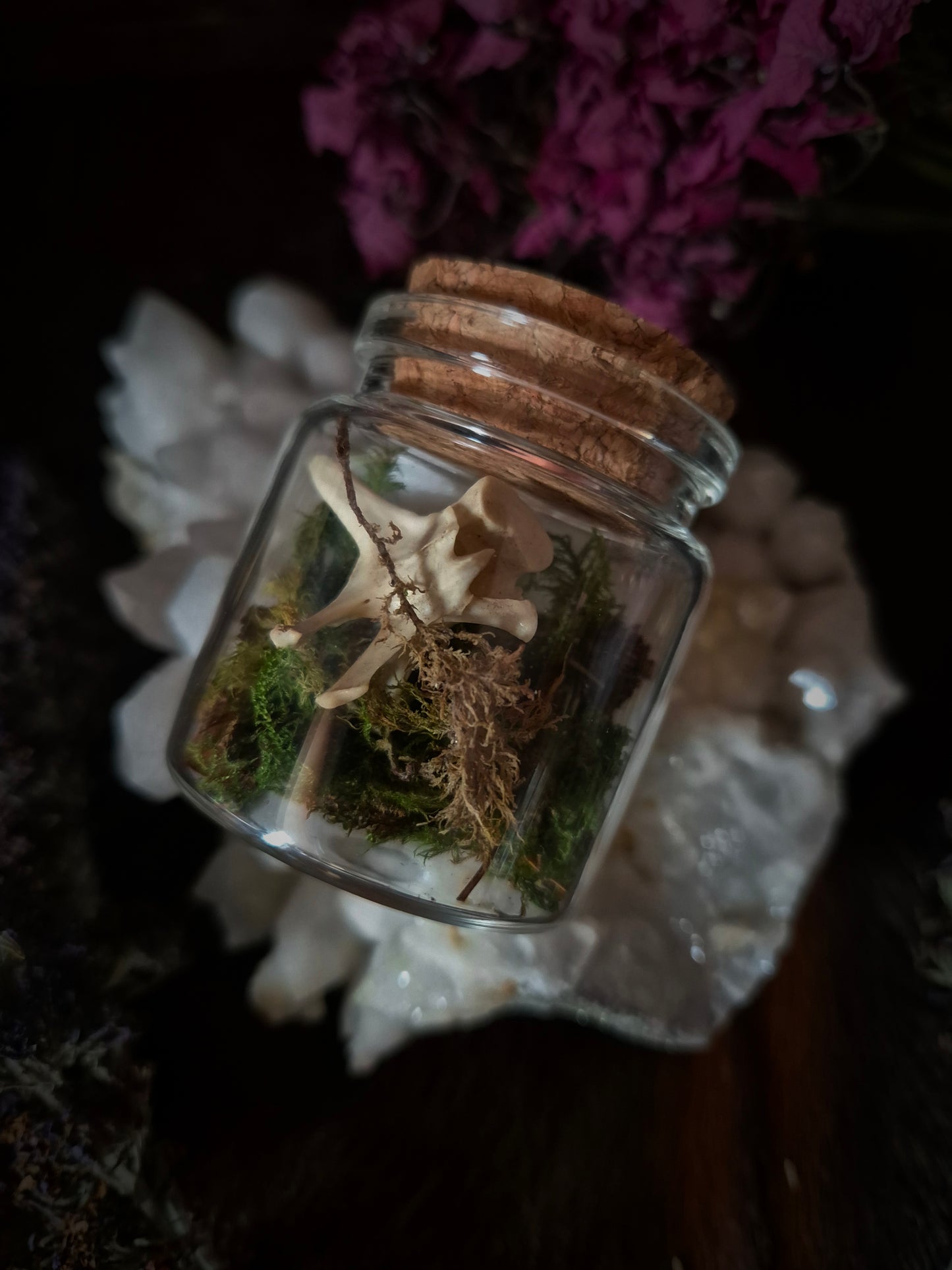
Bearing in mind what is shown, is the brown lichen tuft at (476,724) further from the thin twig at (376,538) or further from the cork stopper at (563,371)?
the cork stopper at (563,371)

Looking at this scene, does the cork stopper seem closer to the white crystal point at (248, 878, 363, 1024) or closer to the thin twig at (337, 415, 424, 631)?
the thin twig at (337, 415, 424, 631)

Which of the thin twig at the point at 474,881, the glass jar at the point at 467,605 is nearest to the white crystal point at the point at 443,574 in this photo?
the glass jar at the point at 467,605

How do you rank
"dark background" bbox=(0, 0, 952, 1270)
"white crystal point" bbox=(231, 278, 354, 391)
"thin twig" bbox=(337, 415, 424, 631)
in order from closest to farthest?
"thin twig" bbox=(337, 415, 424, 631)
"dark background" bbox=(0, 0, 952, 1270)
"white crystal point" bbox=(231, 278, 354, 391)

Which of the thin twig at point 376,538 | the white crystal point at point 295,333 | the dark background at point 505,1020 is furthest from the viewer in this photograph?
the white crystal point at point 295,333

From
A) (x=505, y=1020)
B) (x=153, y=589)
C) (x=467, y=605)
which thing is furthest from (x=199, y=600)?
(x=505, y=1020)

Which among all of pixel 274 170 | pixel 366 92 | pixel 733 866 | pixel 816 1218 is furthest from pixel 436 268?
pixel 816 1218

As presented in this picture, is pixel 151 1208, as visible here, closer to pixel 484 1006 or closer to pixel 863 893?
pixel 484 1006

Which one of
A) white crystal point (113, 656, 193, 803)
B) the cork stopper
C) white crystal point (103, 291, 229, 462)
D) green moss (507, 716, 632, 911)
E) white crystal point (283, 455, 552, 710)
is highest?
the cork stopper

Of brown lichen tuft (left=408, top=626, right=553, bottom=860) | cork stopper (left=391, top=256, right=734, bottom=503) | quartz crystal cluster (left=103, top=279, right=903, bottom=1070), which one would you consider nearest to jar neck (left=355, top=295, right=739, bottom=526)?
cork stopper (left=391, top=256, right=734, bottom=503)
